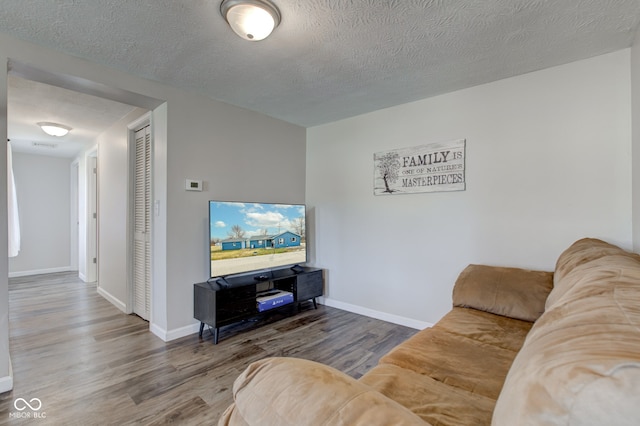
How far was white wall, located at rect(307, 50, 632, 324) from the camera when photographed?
2.16m

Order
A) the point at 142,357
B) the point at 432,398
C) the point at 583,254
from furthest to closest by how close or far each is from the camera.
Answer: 1. the point at 142,357
2. the point at 583,254
3. the point at 432,398

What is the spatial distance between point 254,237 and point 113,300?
2342 mm

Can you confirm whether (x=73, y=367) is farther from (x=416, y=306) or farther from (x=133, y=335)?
(x=416, y=306)

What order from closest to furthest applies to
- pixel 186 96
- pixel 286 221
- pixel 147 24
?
pixel 147 24
pixel 186 96
pixel 286 221

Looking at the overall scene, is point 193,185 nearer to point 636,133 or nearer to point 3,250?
point 3,250

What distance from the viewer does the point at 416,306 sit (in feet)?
9.98

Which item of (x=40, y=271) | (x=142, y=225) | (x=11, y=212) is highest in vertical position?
(x=11, y=212)

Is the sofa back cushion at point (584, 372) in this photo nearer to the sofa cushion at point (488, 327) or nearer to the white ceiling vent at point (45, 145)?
the sofa cushion at point (488, 327)

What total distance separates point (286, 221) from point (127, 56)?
213 cm

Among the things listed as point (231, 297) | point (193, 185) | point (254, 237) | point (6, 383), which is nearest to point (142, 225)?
point (193, 185)

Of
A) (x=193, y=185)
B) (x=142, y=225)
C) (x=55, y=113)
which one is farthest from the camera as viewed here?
(x=55, y=113)

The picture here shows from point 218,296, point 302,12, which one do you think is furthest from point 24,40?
point 218,296

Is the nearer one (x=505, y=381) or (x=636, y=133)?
(x=505, y=381)

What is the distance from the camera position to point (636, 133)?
190 cm
